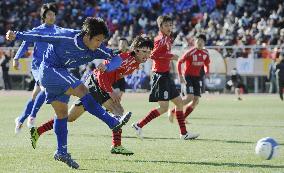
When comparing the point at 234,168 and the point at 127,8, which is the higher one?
the point at 127,8

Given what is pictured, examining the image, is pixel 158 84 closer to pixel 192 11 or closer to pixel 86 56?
pixel 86 56

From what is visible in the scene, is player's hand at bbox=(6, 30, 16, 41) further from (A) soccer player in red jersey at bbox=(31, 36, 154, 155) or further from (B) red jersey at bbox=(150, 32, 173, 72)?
(B) red jersey at bbox=(150, 32, 173, 72)

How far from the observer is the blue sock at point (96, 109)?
990 centimetres

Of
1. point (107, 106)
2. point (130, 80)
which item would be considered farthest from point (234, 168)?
point (130, 80)

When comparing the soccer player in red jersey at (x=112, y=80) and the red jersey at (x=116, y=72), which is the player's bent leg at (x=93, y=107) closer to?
the soccer player in red jersey at (x=112, y=80)

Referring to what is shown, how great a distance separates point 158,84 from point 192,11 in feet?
83.0

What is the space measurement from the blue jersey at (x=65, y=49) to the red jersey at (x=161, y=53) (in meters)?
4.29

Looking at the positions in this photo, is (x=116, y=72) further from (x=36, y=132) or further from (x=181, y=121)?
(x=181, y=121)

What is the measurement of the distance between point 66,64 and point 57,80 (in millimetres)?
269

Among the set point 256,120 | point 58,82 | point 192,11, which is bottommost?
point 256,120

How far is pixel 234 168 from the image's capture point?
30.9 feet

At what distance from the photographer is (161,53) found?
14492 millimetres

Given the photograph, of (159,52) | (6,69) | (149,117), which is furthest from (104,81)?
→ (6,69)

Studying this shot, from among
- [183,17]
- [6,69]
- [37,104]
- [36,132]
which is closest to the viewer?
[36,132]
